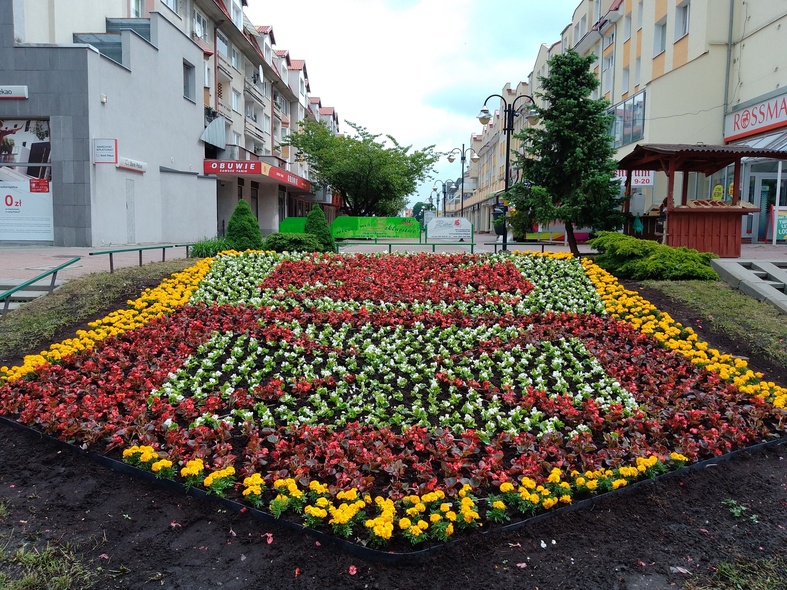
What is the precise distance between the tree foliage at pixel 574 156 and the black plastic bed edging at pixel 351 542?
10844 millimetres

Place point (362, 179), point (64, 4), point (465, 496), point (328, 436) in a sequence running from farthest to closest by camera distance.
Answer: point (362, 179) < point (64, 4) < point (328, 436) < point (465, 496)

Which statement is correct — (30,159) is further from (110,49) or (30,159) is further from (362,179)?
(362,179)

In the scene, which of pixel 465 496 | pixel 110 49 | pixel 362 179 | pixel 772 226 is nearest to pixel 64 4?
pixel 110 49

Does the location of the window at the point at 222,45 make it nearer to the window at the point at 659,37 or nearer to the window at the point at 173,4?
the window at the point at 173,4

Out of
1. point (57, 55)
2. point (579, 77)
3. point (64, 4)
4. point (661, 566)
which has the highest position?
point (64, 4)

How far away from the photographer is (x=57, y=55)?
1989cm

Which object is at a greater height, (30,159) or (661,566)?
(30,159)

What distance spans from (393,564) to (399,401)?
2274mm

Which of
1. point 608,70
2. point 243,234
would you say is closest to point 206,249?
point 243,234

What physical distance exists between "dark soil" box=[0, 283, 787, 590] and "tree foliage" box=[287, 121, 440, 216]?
123ft

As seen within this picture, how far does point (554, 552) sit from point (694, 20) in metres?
25.2

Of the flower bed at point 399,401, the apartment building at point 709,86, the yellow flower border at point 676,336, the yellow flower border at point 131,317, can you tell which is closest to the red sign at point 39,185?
the yellow flower border at point 131,317

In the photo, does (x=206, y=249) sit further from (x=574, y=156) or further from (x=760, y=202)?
(x=760, y=202)

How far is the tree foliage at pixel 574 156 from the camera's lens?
1529 centimetres
